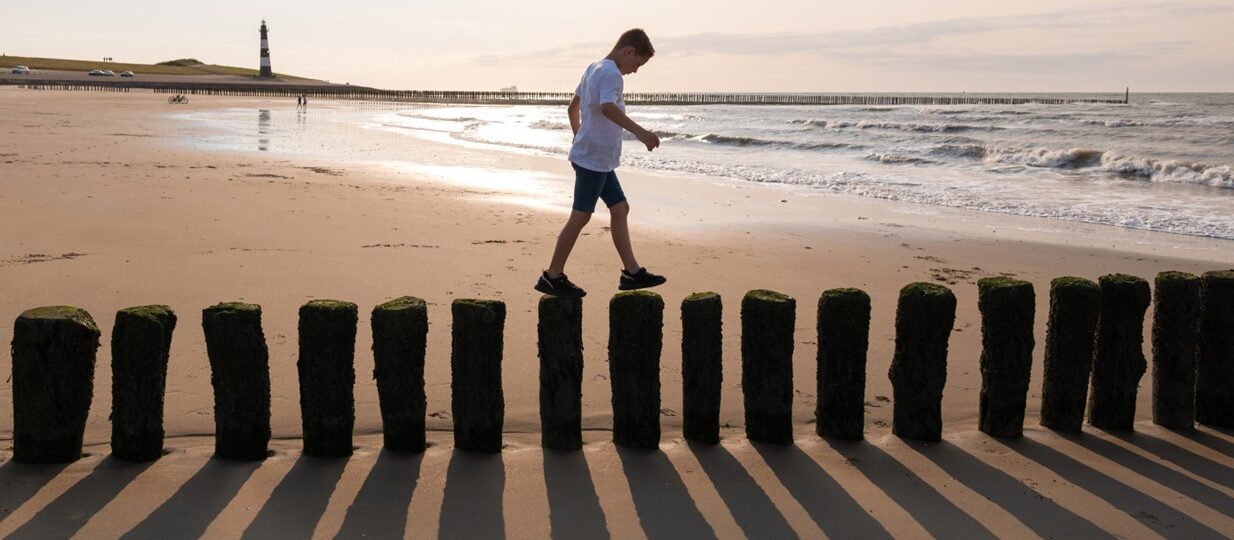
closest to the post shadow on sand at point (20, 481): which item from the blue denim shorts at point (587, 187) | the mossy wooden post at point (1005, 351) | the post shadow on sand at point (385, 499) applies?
the post shadow on sand at point (385, 499)

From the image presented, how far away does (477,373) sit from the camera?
4285 millimetres

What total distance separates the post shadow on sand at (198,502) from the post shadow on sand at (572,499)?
4.16 feet

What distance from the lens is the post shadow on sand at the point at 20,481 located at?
372 centimetres

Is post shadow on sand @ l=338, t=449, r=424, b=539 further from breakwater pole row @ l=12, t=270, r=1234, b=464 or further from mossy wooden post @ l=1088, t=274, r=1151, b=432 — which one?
mossy wooden post @ l=1088, t=274, r=1151, b=432

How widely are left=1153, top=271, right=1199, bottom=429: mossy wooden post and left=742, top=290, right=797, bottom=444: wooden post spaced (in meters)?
1.96

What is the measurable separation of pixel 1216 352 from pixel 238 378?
15.7ft

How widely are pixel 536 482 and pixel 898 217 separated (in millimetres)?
10716

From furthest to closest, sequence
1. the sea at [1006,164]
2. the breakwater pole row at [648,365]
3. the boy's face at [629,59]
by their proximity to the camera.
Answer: the sea at [1006,164]
the boy's face at [629,59]
the breakwater pole row at [648,365]

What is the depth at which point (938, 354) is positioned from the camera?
452 cm

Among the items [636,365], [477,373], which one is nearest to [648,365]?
[636,365]

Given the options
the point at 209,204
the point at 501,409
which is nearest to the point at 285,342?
the point at 501,409

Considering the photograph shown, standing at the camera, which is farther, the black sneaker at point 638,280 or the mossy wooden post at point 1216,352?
the black sneaker at point 638,280

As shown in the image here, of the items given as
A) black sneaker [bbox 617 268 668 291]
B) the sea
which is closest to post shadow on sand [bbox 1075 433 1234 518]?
black sneaker [bbox 617 268 668 291]

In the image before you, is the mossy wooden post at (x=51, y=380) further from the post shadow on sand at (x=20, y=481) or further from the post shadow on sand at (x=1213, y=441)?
the post shadow on sand at (x=1213, y=441)
